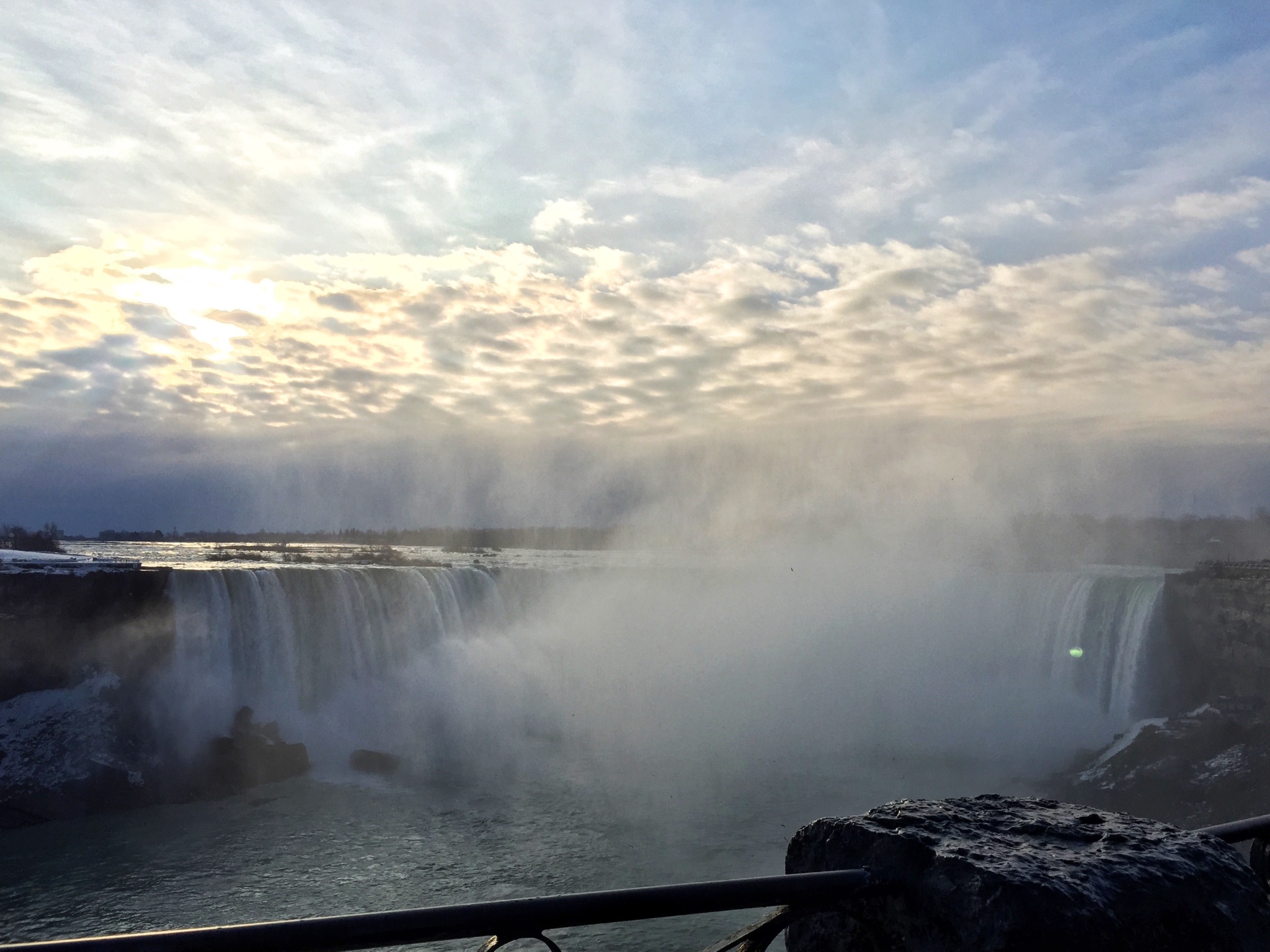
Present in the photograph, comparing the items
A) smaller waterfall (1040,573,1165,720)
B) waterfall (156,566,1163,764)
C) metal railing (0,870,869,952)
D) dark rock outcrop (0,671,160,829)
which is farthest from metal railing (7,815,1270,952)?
smaller waterfall (1040,573,1165,720)

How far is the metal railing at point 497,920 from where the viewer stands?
125cm

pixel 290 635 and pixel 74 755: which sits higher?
pixel 290 635

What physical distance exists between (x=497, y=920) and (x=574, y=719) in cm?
2895

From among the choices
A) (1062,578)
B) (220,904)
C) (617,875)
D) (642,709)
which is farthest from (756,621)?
(220,904)

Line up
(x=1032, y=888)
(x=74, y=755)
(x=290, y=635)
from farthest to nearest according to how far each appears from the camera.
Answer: (x=290, y=635) < (x=74, y=755) < (x=1032, y=888)

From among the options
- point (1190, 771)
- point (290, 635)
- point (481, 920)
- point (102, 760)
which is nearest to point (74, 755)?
point (102, 760)

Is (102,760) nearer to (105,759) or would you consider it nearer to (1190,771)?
(105,759)

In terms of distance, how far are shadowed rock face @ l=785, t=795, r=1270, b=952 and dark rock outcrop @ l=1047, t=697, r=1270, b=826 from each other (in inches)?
814

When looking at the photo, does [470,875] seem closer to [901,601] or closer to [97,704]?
[97,704]

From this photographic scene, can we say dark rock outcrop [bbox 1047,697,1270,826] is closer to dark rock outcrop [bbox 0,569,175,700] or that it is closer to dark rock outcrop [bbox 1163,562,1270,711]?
dark rock outcrop [bbox 1163,562,1270,711]

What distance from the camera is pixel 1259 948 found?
166 cm

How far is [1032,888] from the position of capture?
62.5 inches

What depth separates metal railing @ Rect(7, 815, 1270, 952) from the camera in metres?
1.25

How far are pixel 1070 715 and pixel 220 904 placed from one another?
26.1 metres
